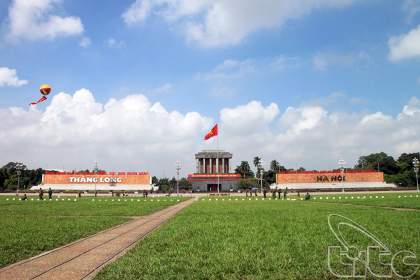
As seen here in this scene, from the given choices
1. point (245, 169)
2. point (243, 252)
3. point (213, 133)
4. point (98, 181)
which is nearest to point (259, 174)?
point (245, 169)

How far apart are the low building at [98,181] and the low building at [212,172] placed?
17377 mm

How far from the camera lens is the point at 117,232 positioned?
57.0ft

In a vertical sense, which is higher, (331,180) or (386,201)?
(331,180)

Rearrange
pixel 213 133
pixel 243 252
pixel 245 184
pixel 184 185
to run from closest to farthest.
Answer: pixel 243 252, pixel 213 133, pixel 245 184, pixel 184 185

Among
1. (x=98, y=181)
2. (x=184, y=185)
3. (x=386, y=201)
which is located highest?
(x=98, y=181)

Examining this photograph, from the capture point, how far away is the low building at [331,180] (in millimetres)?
102250

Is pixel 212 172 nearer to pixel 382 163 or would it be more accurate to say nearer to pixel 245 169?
pixel 245 169

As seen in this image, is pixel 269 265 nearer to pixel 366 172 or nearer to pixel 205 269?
pixel 205 269

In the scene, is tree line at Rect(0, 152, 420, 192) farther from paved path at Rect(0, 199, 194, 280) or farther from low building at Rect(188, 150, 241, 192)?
paved path at Rect(0, 199, 194, 280)

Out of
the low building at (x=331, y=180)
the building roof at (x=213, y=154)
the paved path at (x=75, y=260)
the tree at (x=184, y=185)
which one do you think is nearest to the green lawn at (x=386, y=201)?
the paved path at (x=75, y=260)

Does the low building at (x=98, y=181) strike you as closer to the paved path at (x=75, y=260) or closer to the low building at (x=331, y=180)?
the low building at (x=331, y=180)

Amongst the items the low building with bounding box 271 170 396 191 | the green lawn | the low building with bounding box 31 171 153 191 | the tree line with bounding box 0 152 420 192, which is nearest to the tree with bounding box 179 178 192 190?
the tree line with bounding box 0 152 420 192

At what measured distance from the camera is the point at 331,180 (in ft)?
341

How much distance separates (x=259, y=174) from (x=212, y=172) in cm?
1674
